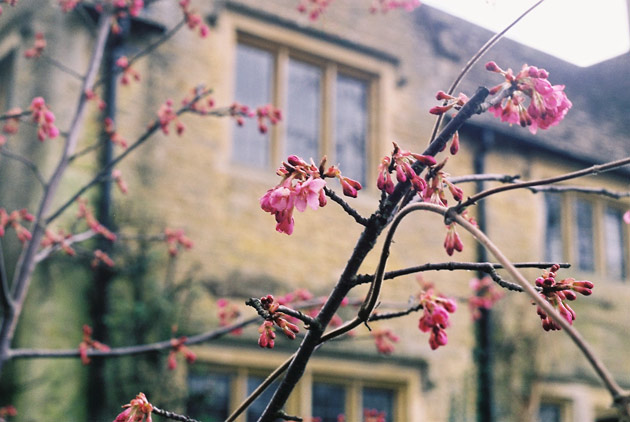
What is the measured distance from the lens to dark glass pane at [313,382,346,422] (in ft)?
19.6

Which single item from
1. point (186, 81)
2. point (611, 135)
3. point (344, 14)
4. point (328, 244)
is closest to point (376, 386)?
point (328, 244)

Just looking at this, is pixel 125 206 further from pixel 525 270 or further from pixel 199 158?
pixel 525 270

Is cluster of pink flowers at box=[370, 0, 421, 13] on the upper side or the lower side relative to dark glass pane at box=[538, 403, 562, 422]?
upper

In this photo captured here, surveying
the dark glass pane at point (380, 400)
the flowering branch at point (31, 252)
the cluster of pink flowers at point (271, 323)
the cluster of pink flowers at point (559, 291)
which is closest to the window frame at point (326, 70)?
the dark glass pane at point (380, 400)

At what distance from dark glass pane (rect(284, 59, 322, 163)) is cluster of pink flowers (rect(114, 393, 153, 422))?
5.05 m

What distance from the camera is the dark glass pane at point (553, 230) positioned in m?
7.98

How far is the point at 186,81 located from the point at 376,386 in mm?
2950

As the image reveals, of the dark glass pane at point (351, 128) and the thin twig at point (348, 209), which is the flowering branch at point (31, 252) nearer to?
the thin twig at point (348, 209)

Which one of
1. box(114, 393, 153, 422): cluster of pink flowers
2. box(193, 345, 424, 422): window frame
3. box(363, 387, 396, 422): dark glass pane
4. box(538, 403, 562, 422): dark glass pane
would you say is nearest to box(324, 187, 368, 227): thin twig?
box(114, 393, 153, 422): cluster of pink flowers

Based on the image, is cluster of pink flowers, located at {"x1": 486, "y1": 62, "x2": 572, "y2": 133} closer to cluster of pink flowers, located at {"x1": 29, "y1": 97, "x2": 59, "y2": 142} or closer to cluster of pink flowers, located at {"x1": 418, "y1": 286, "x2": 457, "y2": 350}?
cluster of pink flowers, located at {"x1": 418, "y1": 286, "x2": 457, "y2": 350}

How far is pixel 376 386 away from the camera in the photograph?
632 cm

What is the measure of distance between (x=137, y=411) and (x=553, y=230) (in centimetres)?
721

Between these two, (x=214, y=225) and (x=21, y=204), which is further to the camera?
(x=214, y=225)

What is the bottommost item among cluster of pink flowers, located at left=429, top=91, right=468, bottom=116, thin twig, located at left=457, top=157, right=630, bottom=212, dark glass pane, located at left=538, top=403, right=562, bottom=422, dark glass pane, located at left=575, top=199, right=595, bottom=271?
dark glass pane, located at left=538, top=403, right=562, bottom=422
